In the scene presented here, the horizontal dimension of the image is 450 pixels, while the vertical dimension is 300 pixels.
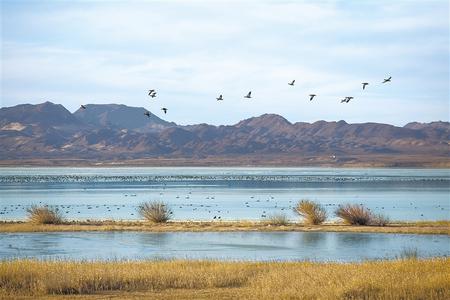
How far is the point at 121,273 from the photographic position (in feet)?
68.6

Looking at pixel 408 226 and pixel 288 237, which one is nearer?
pixel 288 237

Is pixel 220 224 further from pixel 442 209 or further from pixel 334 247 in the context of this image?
pixel 442 209

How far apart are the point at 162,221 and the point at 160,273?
2213cm

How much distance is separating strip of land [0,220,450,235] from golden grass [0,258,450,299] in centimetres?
1658

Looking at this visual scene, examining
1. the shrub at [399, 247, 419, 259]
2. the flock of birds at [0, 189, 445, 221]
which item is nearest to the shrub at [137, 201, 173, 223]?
the flock of birds at [0, 189, 445, 221]

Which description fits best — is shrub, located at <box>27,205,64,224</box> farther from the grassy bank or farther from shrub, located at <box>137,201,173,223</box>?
shrub, located at <box>137,201,173,223</box>

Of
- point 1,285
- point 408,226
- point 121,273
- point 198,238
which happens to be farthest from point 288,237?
point 1,285

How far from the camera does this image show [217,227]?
40.1 m

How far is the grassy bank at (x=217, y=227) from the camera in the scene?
38.8 m

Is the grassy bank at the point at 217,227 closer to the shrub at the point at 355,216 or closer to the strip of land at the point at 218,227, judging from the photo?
the strip of land at the point at 218,227

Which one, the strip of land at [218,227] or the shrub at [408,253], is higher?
the shrub at [408,253]

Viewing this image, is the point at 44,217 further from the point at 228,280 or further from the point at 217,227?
the point at 228,280

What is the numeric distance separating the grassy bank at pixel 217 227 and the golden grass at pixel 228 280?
54.5 feet

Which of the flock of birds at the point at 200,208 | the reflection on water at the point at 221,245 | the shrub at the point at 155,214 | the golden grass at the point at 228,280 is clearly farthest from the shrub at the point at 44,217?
the golden grass at the point at 228,280
